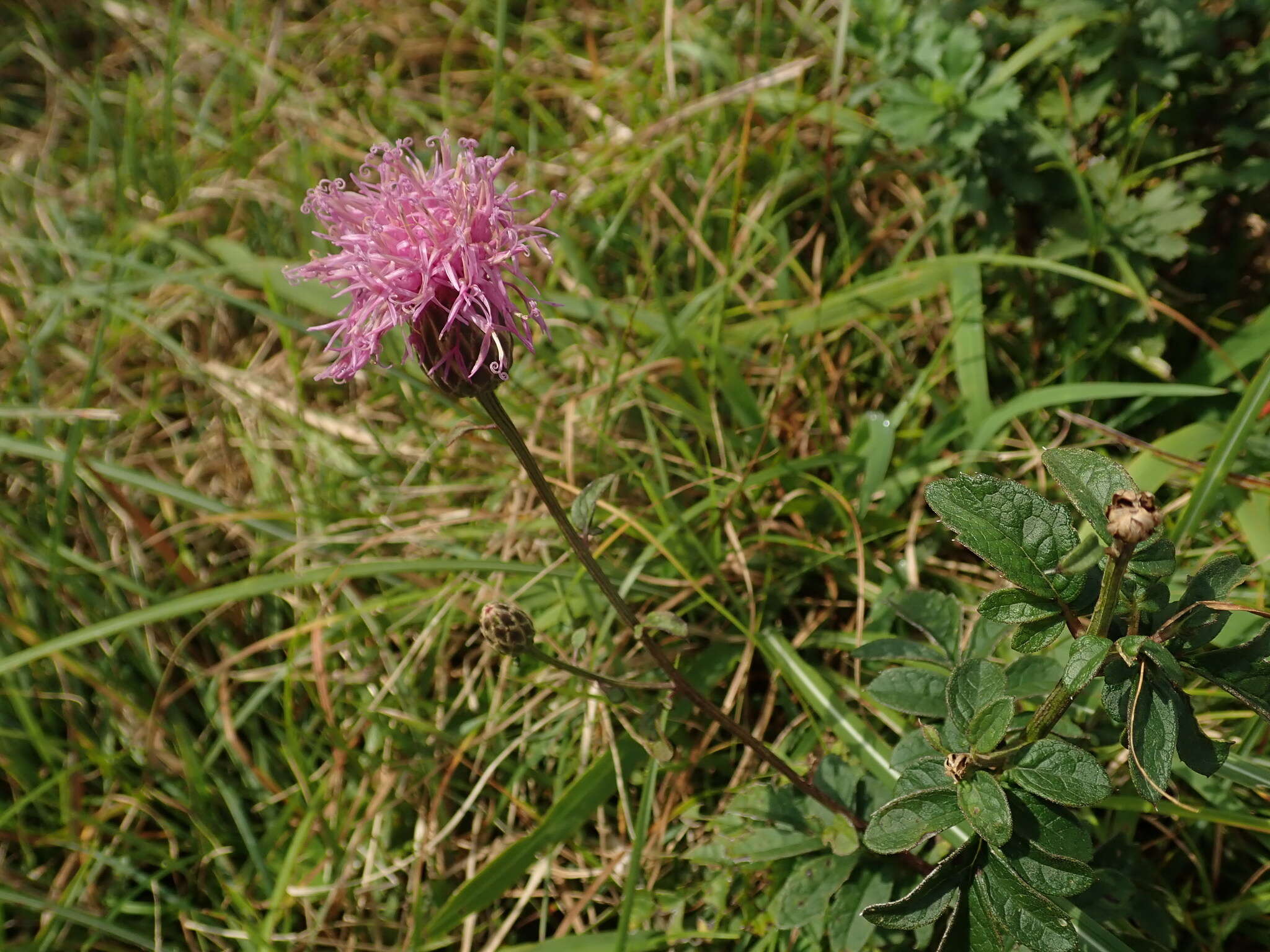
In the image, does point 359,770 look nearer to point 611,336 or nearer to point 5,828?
point 5,828

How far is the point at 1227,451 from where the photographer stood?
187cm

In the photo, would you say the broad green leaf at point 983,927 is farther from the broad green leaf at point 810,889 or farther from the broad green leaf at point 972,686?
the broad green leaf at point 810,889

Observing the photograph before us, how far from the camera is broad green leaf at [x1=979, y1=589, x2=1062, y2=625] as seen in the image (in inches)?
54.1

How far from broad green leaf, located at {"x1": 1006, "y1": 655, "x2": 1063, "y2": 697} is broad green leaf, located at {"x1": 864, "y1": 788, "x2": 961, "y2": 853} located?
0.95 feet

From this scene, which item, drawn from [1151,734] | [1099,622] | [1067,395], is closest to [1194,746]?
[1151,734]

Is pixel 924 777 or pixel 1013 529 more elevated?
pixel 1013 529

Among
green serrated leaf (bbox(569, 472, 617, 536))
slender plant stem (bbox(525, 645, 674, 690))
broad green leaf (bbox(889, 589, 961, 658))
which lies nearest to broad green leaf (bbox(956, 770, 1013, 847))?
broad green leaf (bbox(889, 589, 961, 658))

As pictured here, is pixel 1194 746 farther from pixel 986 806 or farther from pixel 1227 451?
pixel 1227 451

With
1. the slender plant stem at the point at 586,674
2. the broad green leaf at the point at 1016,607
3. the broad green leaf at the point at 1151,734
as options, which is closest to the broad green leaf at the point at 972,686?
the broad green leaf at the point at 1016,607

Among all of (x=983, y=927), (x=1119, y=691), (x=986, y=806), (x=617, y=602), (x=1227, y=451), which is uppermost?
(x=617, y=602)

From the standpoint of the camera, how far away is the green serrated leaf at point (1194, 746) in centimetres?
131

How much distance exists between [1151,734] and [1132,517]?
0.36 metres

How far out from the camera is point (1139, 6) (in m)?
2.34

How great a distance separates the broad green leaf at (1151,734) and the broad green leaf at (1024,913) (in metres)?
0.24
